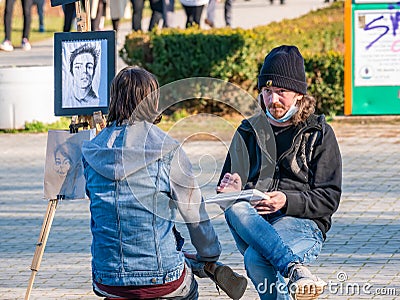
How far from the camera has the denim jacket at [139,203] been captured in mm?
4652

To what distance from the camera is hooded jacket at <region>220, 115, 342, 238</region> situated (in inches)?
208

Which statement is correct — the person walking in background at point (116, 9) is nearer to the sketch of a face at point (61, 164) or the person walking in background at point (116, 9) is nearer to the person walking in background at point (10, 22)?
the person walking in background at point (10, 22)

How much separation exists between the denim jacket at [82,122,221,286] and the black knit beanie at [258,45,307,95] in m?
0.86

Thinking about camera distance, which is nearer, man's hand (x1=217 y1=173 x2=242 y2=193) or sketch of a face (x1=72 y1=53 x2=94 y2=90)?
man's hand (x1=217 y1=173 x2=242 y2=193)

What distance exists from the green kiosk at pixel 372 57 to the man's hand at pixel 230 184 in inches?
289

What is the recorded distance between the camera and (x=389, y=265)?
269 inches

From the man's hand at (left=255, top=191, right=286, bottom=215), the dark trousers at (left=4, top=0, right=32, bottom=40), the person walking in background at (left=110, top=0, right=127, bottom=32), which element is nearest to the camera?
the man's hand at (left=255, top=191, right=286, bottom=215)

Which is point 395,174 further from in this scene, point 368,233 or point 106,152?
point 106,152

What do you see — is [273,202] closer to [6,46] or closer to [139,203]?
[139,203]

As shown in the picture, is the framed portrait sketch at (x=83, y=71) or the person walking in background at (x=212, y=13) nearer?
the framed portrait sketch at (x=83, y=71)

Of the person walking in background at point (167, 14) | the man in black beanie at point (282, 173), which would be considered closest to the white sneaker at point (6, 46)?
the person walking in background at point (167, 14)

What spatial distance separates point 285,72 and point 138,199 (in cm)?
116

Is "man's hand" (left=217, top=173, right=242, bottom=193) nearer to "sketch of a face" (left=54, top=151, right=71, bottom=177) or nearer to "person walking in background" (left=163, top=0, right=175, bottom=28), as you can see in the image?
"sketch of a face" (left=54, top=151, right=71, bottom=177)

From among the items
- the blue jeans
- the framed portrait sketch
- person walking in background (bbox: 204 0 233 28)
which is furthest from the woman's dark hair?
Answer: person walking in background (bbox: 204 0 233 28)
